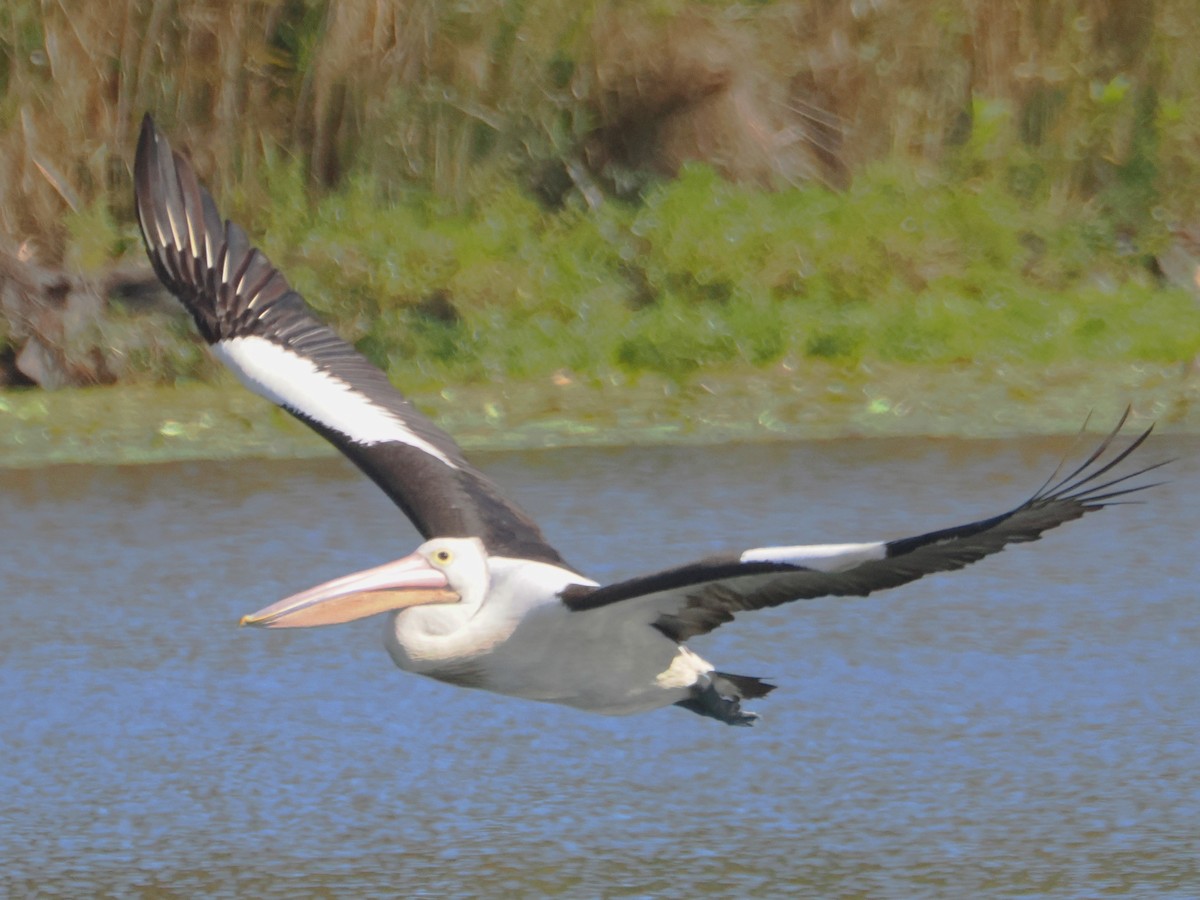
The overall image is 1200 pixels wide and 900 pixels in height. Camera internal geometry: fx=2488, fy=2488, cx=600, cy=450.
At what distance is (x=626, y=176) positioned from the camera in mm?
13117

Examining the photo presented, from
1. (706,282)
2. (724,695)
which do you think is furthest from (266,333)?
(706,282)

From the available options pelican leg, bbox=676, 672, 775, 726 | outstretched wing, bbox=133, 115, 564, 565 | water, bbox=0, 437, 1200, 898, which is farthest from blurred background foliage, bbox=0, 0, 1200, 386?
pelican leg, bbox=676, 672, 775, 726

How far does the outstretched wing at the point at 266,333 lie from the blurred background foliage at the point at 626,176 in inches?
181

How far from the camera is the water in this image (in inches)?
216

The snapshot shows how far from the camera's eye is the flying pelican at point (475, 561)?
4.62 m

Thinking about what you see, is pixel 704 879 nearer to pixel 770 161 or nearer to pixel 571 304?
pixel 571 304

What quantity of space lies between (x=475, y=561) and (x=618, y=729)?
117 cm

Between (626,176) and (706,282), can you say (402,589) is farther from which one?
(626,176)

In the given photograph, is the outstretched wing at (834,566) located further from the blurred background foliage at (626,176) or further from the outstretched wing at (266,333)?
the blurred background foliage at (626,176)

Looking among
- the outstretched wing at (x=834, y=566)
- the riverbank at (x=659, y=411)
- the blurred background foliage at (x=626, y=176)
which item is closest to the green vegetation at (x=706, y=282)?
the blurred background foliage at (x=626, y=176)

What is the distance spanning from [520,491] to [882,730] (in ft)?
10.8

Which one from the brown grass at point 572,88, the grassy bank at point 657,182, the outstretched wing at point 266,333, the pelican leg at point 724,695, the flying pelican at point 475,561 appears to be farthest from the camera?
the brown grass at point 572,88

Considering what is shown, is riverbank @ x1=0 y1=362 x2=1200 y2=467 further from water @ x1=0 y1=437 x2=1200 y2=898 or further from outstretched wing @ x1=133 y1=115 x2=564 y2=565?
outstretched wing @ x1=133 y1=115 x2=564 y2=565

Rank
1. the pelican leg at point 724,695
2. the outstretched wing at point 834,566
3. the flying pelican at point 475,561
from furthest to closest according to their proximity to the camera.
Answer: the pelican leg at point 724,695
the flying pelican at point 475,561
the outstretched wing at point 834,566
